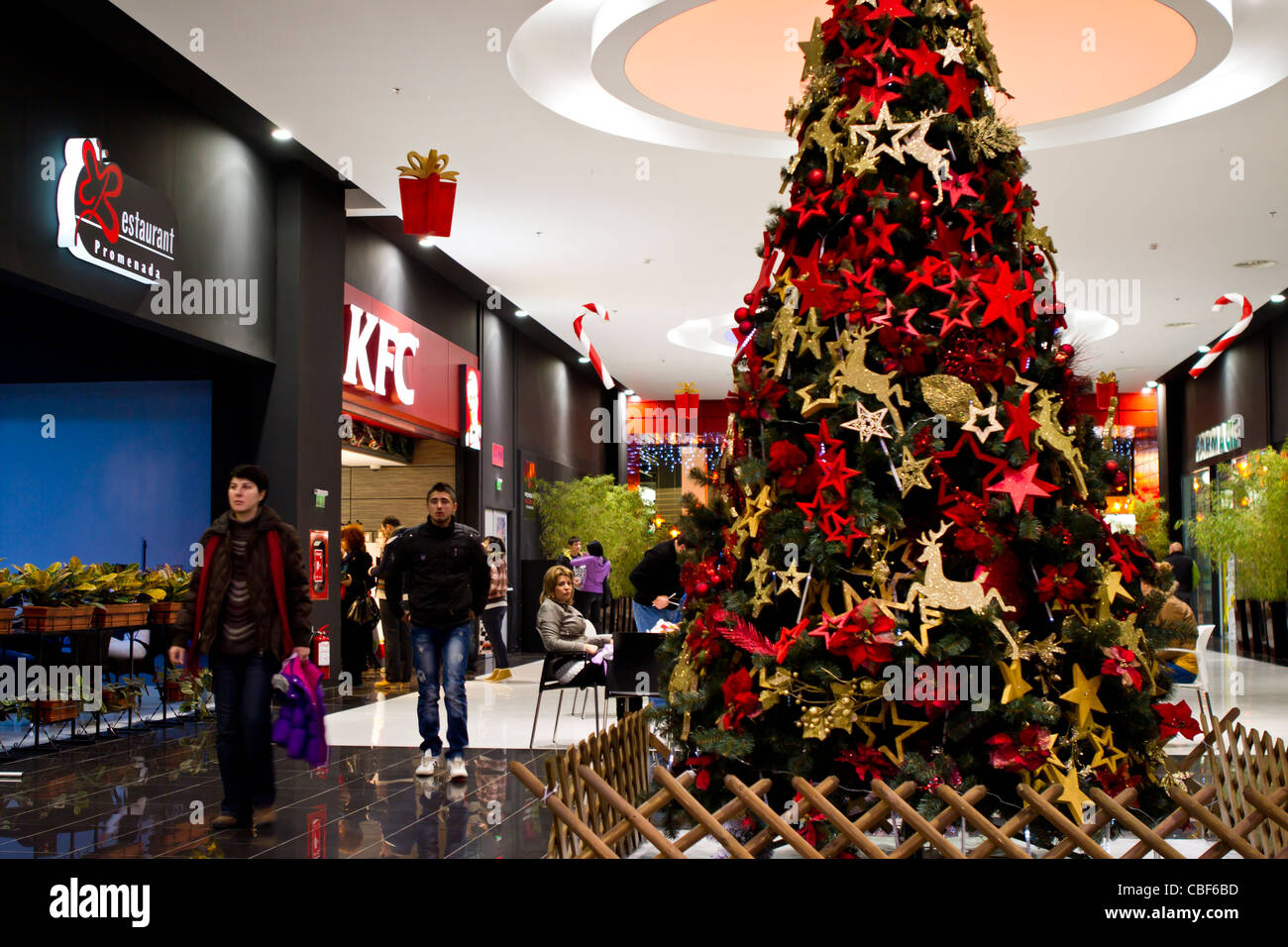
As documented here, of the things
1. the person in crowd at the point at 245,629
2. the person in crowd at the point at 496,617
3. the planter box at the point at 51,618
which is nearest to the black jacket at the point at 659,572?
the person in crowd at the point at 245,629

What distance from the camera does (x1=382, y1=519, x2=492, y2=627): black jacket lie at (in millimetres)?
5863

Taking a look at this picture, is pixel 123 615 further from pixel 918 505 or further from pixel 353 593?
pixel 918 505

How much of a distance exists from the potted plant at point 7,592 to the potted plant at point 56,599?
36 millimetres

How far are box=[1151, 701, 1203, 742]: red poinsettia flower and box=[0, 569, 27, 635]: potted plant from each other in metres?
6.27

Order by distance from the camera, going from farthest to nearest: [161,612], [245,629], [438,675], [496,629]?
[496,629]
[161,612]
[438,675]
[245,629]

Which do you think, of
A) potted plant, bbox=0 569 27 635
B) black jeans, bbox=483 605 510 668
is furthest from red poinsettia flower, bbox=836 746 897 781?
black jeans, bbox=483 605 510 668

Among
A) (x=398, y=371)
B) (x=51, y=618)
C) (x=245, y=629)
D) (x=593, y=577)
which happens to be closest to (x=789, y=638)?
(x=245, y=629)

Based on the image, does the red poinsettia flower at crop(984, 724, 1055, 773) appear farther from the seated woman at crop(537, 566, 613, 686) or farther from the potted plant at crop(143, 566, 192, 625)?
the potted plant at crop(143, 566, 192, 625)

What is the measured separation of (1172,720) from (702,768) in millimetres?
1205

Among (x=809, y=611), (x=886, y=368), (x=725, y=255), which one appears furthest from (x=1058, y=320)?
(x=725, y=255)

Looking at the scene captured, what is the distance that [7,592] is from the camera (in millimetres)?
6977
